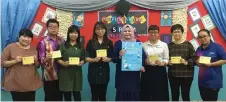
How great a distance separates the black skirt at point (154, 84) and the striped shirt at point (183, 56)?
6.4 inches

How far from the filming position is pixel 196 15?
4.95 metres

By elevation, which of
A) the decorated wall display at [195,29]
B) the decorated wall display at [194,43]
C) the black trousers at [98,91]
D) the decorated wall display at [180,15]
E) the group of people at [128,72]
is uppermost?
the decorated wall display at [180,15]

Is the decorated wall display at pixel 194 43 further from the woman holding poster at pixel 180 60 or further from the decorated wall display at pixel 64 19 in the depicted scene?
the decorated wall display at pixel 64 19

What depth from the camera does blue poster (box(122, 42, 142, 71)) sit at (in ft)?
11.9

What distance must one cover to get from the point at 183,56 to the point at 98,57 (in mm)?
1154

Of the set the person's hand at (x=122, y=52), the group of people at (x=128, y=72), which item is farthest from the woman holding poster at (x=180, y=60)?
the person's hand at (x=122, y=52)

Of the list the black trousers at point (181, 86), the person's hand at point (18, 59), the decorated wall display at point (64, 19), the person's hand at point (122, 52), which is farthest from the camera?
the decorated wall display at point (64, 19)

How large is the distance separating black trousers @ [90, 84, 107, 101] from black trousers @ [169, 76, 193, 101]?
0.98m

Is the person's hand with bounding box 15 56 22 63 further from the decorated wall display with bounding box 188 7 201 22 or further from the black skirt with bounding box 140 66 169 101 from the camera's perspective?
the decorated wall display with bounding box 188 7 201 22

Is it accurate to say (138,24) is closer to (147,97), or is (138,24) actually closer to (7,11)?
(147,97)

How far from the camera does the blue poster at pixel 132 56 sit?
3.62 m

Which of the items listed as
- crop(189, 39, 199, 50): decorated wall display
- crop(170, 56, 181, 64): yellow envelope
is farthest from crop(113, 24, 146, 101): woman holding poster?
crop(189, 39, 199, 50): decorated wall display

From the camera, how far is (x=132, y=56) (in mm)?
3625

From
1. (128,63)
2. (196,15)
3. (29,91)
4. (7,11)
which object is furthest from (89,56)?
(196,15)
